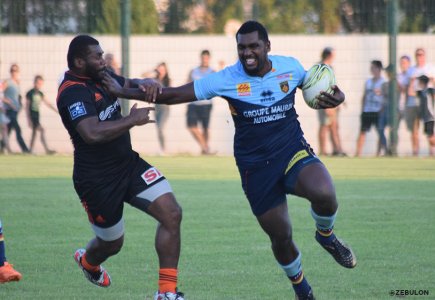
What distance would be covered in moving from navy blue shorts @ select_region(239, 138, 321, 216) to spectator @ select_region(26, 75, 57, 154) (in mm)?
17331

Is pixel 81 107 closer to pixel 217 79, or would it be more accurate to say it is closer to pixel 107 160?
pixel 107 160

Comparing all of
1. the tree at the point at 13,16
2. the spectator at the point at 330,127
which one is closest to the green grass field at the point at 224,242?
the spectator at the point at 330,127

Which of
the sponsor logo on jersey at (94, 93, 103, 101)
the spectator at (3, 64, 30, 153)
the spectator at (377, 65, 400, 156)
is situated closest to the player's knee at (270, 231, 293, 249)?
the sponsor logo on jersey at (94, 93, 103, 101)

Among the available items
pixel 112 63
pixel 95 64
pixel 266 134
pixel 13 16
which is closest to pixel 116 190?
pixel 95 64

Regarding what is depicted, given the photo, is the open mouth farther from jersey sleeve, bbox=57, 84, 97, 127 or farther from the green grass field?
the green grass field

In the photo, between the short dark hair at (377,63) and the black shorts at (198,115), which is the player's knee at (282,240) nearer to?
the short dark hair at (377,63)

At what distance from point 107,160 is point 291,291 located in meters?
1.90

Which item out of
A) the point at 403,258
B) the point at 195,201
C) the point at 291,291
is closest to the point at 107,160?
the point at 291,291

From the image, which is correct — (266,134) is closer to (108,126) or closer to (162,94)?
(162,94)

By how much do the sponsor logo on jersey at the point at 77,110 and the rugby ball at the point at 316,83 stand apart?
1830 millimetres

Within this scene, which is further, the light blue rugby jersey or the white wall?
the white wall

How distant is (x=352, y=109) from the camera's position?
24.7 m

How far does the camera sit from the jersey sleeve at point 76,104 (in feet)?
26.0

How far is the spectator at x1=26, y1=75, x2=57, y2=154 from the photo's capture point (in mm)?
24812
